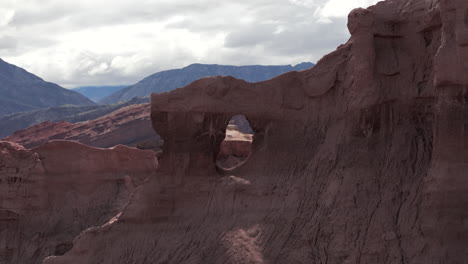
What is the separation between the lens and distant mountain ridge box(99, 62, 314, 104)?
13525cm

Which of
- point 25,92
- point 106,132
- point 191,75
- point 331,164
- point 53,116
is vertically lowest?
point 53,116

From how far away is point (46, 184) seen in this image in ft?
93.8

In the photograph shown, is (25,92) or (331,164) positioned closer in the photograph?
(331,164)

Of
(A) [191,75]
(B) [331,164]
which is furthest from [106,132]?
(A) [191,75]

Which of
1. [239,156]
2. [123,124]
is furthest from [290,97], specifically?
[123,124]

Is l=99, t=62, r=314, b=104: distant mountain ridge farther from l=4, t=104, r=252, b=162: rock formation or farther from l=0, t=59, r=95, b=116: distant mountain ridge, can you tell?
l=4, t=104, r=252, b=162: rock formation

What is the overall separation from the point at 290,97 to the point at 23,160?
13.6 metres

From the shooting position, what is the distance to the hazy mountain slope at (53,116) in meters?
92.8

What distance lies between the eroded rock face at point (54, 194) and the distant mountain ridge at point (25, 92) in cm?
9715

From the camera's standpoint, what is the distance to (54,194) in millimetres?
28781

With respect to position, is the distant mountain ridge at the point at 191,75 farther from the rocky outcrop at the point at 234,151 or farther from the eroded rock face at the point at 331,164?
the eroded rock face at the point at 331,164

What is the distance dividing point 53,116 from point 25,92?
31345mm

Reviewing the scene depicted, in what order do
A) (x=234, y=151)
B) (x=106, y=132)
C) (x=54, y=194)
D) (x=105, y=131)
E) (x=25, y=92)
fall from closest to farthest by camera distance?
(x=54, y=194) → (x=234, y=151) → (x=106, y=132) → (x=105, y=131) → (x=25, y=92)

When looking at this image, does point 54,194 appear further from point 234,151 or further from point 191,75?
point 191,75
